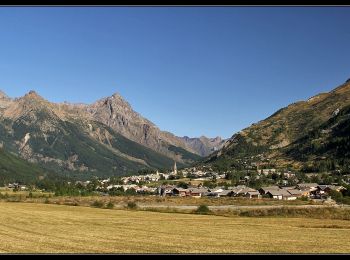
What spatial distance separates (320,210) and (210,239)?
4950cm

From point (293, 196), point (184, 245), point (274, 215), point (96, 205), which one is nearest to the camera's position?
point (184, 245)

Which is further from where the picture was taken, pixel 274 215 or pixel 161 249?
pixel 274 215

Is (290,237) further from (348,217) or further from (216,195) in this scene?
(216,195)
